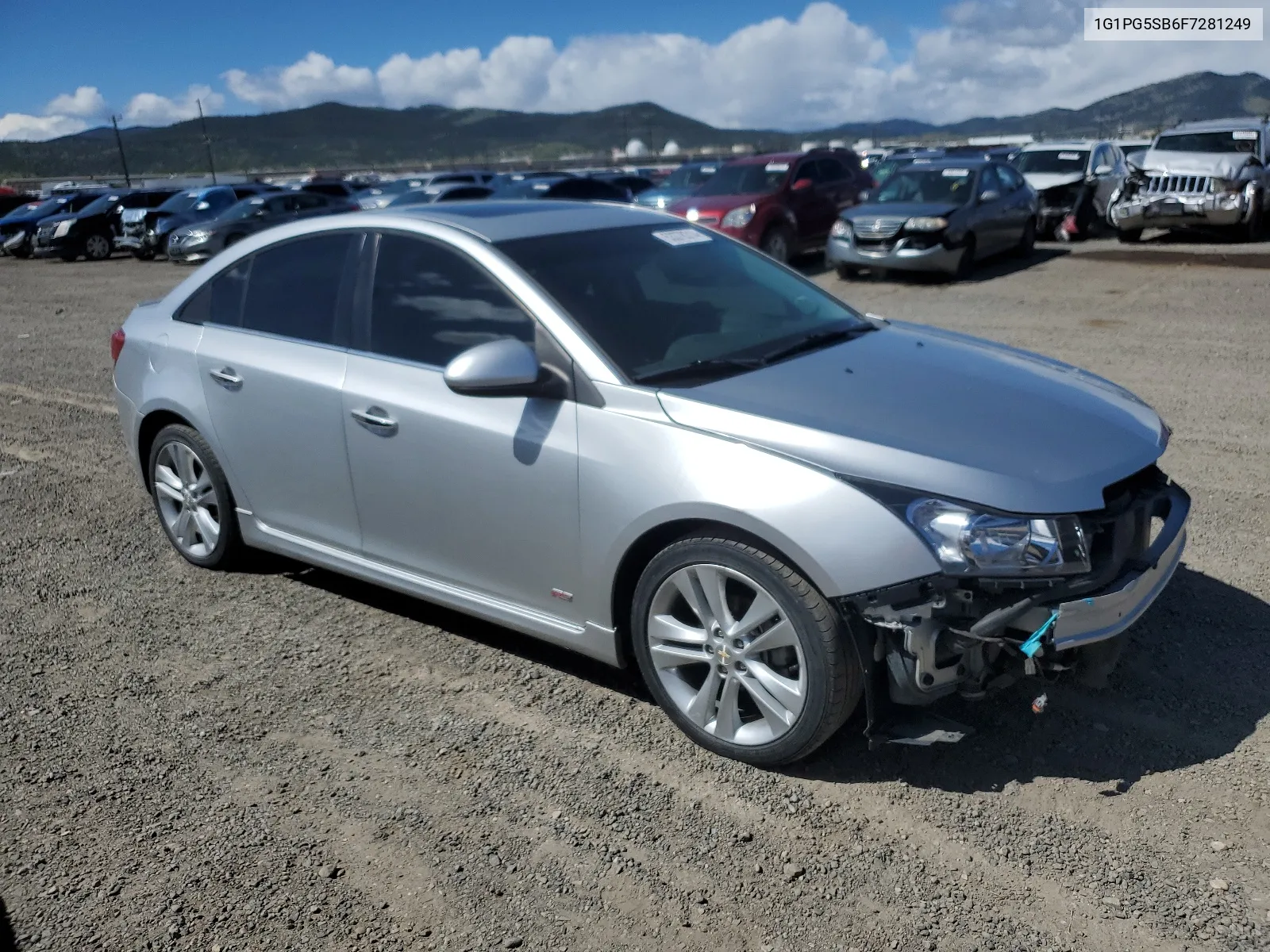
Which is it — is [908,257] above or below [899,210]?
below

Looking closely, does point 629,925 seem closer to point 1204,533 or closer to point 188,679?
point 188,679

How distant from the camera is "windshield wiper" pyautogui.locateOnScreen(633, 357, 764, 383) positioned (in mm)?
3656

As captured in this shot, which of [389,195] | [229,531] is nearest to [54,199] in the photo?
[389,195]

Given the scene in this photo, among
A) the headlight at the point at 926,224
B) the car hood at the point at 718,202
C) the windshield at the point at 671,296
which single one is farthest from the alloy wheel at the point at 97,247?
the windshield at the point at 671,296

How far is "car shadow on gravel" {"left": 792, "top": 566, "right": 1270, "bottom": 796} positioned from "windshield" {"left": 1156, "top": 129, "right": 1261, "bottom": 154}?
15.4 m

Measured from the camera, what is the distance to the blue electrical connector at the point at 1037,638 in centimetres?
307

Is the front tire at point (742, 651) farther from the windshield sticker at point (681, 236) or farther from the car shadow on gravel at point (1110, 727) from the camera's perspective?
the windshield sticker at point (681, 236)

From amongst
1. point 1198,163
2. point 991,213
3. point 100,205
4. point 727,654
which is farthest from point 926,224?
point 100,205

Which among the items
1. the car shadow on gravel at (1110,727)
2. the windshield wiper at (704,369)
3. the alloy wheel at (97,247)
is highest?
the windshield wiper at (704,369)

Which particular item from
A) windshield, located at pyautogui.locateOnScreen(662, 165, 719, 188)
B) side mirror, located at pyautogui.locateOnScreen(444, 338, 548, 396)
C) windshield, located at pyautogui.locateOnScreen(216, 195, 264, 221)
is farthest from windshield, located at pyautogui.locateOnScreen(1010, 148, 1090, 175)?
side mirror, located at pyautogui.locateOnScreen(444, 338, 548, 396)

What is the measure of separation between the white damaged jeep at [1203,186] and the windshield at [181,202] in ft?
66.9

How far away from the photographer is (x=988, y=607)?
3.10 m

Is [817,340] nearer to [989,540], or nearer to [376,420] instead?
[989,540]

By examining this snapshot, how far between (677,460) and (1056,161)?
18.6 m
